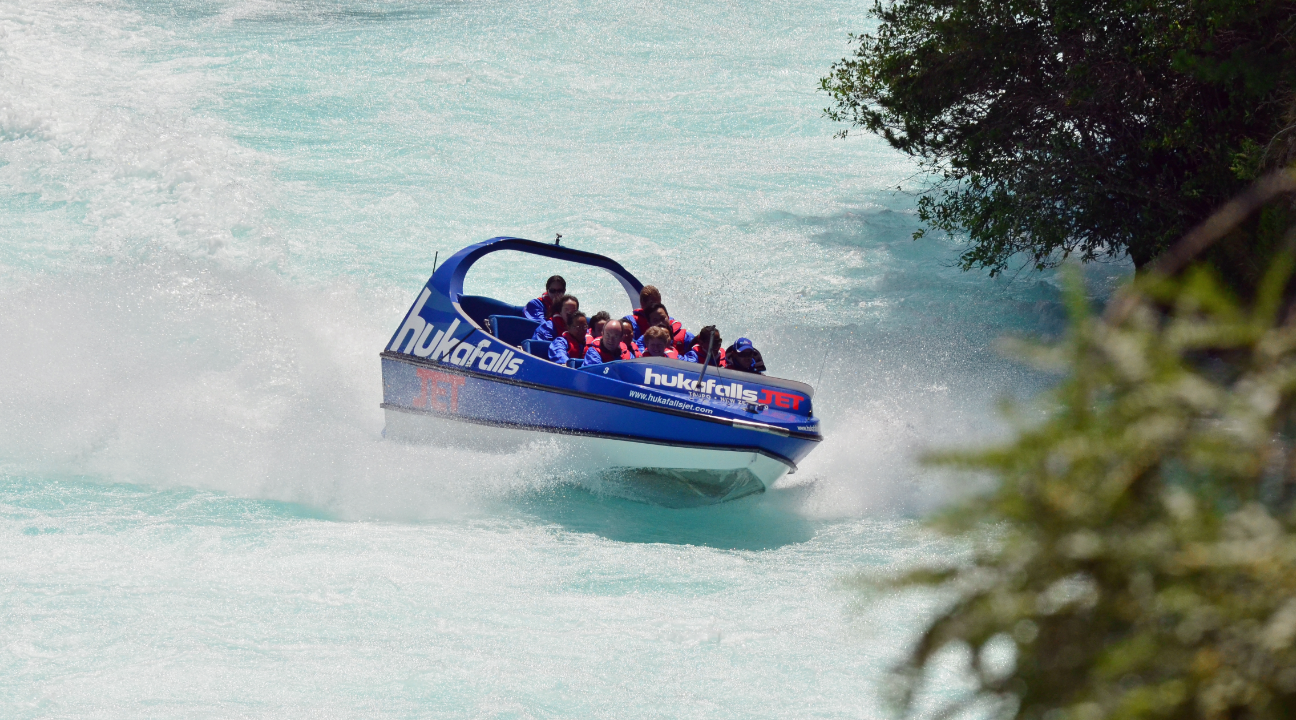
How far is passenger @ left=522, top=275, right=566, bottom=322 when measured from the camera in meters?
11.0

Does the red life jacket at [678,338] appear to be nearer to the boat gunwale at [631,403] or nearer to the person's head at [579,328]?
the person's head at [579,328]

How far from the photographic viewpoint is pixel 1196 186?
483 inches

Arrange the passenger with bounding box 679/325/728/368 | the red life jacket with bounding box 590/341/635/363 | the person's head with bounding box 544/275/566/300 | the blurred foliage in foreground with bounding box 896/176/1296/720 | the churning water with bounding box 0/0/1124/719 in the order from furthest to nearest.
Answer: the person's head with bounding box 544/275/566/300 → the red life jacket with bounding box 590/341/635/363 → the passenger with bounding box 679/325/728/368 → the churning water with bounding box 0/0/1124/719 → the blurred foliage in foreground with bounding box 896/176/1296/720

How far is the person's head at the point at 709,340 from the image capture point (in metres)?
9.18

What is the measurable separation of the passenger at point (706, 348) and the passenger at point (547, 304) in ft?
5.50

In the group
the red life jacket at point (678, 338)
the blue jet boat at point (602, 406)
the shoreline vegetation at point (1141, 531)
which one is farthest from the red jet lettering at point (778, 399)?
the shoreline vegetation at point (1141, 531)

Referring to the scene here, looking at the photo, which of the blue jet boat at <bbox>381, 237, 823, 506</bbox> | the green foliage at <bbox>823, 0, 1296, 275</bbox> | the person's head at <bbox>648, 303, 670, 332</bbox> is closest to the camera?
the blue jet boat at <bbox>381, 237, 823, 506</bbox>

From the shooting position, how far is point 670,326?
1033cm

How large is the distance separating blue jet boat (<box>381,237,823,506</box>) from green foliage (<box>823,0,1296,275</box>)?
5088 millimetres

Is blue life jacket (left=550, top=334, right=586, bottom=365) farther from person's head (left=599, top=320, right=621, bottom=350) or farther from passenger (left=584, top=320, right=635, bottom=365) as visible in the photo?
person's head (left=599, top=320, right=621, bottom=350)

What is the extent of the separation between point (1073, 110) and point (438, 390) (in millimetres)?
7452

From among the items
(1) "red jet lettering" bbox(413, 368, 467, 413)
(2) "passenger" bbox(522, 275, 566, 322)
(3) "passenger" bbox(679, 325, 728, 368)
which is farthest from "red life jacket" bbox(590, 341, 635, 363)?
(2) "passenger" bbox(522, 275, 566, 322)

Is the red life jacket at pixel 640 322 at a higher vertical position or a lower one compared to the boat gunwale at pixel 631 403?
higher

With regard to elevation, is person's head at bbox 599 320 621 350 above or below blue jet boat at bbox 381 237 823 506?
above
